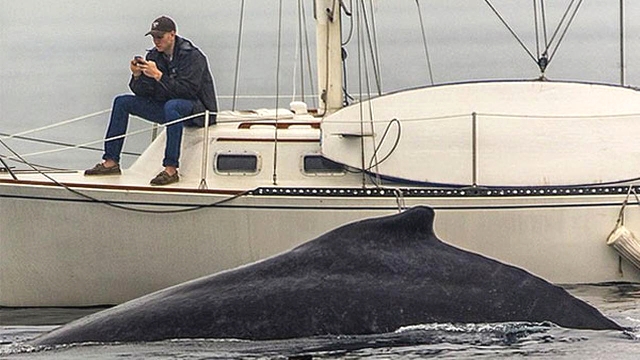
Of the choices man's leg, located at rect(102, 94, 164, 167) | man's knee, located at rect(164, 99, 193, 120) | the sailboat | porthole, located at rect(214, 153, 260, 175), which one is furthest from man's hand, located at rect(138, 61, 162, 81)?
porthole, located at rect(214, 153, 260, 175)

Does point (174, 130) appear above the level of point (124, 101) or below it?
below

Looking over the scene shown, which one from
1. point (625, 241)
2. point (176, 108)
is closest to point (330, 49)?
point (176, 108)

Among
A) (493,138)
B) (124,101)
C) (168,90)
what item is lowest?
(493,138)

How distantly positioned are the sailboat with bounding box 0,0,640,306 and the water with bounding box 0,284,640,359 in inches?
309

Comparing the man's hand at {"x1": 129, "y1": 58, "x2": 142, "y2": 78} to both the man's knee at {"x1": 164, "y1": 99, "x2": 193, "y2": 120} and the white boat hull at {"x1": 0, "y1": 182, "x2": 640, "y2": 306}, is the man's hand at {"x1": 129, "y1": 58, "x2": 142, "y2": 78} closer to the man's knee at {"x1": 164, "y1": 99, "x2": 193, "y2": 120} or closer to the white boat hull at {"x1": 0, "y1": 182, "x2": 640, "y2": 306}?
the man's knee at {"x1": 164, "y1": 99, "x2": 193, "y2": 120}

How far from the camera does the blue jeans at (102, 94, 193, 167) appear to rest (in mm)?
19219

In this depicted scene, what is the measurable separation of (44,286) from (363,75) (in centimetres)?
765

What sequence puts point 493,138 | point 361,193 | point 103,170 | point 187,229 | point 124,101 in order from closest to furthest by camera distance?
point 361,193
point 187,229
point 493,138
point 124,101
point 103,170

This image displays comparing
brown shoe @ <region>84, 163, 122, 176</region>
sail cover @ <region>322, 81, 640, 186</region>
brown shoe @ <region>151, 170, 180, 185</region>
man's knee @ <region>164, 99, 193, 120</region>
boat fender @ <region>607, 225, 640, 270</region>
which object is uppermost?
man's knee @ <region>164, 99, 193, 120</region>

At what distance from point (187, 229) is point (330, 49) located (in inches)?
175

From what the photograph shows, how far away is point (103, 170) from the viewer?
1994 centimetres

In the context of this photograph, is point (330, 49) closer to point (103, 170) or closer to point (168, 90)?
point (168, 90)

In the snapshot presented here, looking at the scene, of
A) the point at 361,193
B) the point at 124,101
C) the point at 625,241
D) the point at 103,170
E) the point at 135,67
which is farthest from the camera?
the point at 103,170

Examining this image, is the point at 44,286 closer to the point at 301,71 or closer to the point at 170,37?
the point at 170,37
